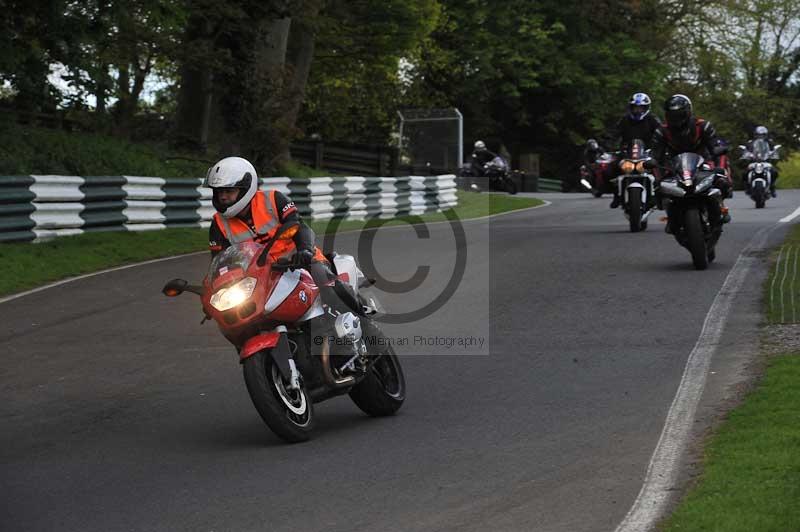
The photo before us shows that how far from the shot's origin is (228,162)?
27.3 feet

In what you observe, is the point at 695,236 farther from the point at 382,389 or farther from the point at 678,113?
the point at 382,389

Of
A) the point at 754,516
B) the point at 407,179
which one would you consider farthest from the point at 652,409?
the point at 407,179

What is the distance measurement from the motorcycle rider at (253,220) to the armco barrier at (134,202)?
10.2 meters

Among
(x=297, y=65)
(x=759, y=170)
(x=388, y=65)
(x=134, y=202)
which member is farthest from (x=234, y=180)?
(x=388, y=65)

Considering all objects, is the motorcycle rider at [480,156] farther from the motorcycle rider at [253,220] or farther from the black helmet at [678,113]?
the motorcycle rider at [253,220]

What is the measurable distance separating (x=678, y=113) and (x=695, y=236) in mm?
1474

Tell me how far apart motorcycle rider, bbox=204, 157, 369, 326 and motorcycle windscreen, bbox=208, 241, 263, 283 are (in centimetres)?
21

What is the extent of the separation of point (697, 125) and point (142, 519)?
1098 cm

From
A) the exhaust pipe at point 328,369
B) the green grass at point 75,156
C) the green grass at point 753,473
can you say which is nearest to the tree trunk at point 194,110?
the green grass at point 75,156

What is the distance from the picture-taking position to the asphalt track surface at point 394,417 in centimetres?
666

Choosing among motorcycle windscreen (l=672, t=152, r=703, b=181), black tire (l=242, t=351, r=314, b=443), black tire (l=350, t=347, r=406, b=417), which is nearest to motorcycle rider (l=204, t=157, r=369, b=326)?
black tire (l=350, t=347, r=406, b=417)

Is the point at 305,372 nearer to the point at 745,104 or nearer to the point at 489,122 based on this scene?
the point at 489,122

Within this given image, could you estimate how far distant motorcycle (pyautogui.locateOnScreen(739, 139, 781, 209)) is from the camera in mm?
27953

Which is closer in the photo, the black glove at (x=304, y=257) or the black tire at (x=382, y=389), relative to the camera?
the black glove at (x=304, y=257)
